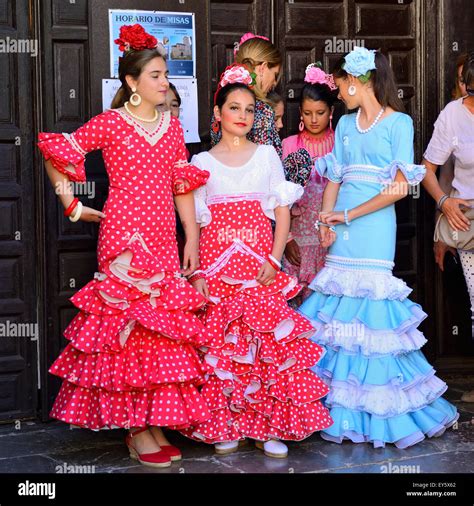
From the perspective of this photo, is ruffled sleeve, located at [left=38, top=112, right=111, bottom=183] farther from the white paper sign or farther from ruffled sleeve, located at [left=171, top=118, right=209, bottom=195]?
the white paper sign

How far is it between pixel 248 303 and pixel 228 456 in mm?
806

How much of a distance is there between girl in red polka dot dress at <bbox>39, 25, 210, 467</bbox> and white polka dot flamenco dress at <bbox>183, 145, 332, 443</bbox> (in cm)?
15

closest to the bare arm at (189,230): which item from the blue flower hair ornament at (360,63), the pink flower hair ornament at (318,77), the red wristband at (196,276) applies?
the red wristband at (196,276)

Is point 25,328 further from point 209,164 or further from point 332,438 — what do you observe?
point 332,438

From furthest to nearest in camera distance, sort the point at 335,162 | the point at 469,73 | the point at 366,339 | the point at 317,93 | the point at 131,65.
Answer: the point at 317,93
the point at 469,73
the point at 335,162
the point at 366,339
the point at 131,65

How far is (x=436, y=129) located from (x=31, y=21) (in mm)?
2520

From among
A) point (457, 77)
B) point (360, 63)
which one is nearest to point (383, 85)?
Answer: point (360, 63)

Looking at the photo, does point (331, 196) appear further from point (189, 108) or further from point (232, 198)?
point (189, 108)

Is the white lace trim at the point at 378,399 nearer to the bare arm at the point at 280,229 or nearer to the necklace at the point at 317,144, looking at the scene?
the bare arm at the point at 280,229

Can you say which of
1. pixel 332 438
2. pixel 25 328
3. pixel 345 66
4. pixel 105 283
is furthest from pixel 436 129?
Result: pixel 25 328

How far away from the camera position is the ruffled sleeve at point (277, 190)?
17.0ft

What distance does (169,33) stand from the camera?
19.2 ft

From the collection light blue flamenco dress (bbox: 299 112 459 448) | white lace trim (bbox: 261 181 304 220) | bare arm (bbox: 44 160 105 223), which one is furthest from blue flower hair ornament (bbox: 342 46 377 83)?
bare arm (bbox: 44 160 105 223)

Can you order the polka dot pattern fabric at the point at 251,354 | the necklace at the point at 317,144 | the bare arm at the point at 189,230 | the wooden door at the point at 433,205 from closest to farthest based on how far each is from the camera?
the polka dot pattern fabric at the point at 251,354, the bare arm at the point at 189,230, the necklace at the point at 317,144, the wooden door at the point at 433,205
